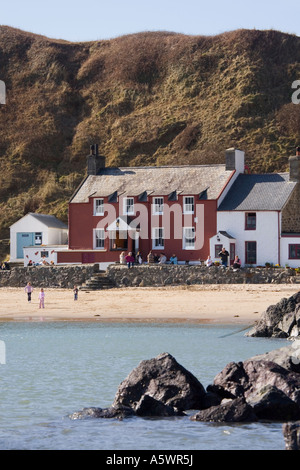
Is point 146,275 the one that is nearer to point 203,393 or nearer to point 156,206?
point 156,206

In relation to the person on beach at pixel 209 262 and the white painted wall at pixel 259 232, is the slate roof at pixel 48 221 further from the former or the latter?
the person on beach at pixel 209 262

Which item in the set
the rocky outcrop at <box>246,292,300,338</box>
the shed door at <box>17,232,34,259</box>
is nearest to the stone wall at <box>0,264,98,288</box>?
the shed door at <box>17,232,34,259</box>

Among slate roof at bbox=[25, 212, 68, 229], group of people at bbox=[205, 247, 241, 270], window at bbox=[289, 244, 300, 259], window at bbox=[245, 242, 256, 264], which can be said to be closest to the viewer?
group of people at bbox=[205, 247, 241, 270]

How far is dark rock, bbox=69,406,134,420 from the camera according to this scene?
56.3ft

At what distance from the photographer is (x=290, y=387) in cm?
1689

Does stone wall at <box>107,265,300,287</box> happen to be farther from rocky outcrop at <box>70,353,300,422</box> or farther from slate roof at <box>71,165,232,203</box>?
rocky outcrop at <box>70,353,300,422</box>

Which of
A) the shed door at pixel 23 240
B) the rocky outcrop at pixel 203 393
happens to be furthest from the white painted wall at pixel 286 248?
the rocky outcrop at pixel 203 393

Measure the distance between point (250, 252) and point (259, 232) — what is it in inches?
53.9

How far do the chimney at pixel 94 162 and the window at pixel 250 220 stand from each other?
40.1ft

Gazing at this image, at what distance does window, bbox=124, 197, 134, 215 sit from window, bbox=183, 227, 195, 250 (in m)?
3.91

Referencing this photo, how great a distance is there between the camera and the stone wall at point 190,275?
152 feet

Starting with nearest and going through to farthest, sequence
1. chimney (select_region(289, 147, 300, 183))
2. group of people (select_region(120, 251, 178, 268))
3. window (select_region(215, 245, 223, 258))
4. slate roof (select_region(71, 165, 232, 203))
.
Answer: group of people (select_region(120, 251, 178, 268)) → window (select_region(215, 245, 223, 258)) → chimney (select_region(289, 147, 300, 183)) → slate roof (select_region(71, 165, 232, 203))

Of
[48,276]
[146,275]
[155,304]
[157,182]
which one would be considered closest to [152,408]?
[155,304]
